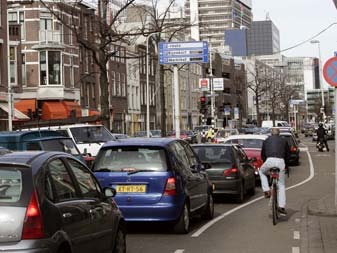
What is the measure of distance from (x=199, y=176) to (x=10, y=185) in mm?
6641

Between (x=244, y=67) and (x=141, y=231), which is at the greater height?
(x=244, y=67)

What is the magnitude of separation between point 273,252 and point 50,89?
1772 inches

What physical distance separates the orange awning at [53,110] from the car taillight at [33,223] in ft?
151

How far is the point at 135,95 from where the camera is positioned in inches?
3086

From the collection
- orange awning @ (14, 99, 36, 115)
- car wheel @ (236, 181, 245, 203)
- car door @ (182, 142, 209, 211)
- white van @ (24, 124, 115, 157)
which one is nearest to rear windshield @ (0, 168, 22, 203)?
car door @ (182, 142, 209, 211)

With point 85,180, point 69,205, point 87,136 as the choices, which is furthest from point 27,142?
point 87,136

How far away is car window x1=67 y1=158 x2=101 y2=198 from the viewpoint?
6.83 metres

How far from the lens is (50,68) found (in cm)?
5319

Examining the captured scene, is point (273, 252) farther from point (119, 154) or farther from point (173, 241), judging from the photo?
point (119, 154)

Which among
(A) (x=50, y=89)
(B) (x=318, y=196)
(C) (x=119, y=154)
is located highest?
(A) (x=50, y=89)

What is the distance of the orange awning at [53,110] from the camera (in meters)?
51.3

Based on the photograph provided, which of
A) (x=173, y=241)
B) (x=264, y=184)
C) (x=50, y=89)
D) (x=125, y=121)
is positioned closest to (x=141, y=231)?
Answer: (x=173, y=241)

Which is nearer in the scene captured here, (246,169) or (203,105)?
(246,169)

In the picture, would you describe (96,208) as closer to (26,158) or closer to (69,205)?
(69,205)
